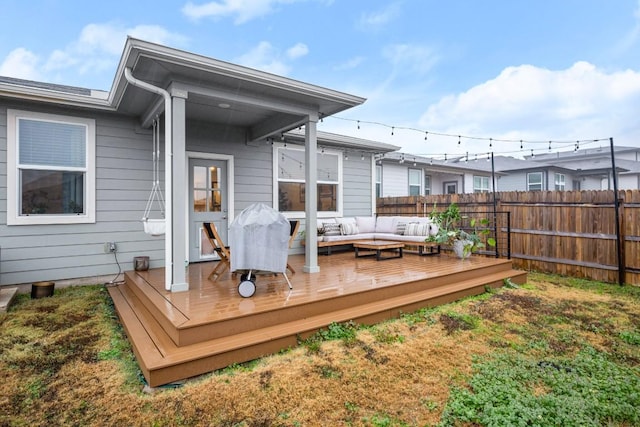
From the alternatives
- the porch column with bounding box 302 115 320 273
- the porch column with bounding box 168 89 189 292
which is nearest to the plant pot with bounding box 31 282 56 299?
the porch column with bounding box 168 89 189 292

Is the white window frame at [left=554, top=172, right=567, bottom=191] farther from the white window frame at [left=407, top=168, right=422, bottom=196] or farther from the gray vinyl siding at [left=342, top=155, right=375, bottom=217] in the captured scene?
the gray vinyl siding at [left=342, top=155, right=375, bottom=217]

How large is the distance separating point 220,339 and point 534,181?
16.6 m

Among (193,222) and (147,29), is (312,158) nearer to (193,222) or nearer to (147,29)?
(193,222)

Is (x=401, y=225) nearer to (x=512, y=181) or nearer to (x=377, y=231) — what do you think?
(x=377, y=231)

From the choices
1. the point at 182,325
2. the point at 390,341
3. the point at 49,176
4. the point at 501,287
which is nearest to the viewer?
the point at 182,325

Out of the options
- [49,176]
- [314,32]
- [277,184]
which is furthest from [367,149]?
[49,176]

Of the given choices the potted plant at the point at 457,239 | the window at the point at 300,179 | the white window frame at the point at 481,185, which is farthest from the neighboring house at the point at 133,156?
the white window frame at the point at 481,185

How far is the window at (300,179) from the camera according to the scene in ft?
22.6

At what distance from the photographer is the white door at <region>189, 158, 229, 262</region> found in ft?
19.3

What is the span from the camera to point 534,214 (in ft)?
21.5

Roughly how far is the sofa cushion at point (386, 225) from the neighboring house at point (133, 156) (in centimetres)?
315

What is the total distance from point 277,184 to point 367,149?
8.33 ft

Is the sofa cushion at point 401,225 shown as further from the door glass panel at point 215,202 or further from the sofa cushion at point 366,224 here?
the door glass panel at point 215,202

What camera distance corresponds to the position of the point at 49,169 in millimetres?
4723
